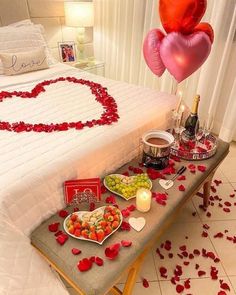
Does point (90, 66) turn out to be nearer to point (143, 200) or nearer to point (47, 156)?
point (47, 156)

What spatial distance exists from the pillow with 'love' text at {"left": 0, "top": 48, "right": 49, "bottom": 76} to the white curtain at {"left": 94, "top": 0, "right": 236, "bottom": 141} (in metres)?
1.22

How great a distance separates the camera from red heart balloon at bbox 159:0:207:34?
1.72 metres

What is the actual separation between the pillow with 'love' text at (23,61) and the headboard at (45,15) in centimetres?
58

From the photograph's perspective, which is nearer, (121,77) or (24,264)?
(24,264)

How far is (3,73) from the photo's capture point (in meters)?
2.30

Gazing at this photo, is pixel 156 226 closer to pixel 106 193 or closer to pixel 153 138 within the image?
pixel 106 193

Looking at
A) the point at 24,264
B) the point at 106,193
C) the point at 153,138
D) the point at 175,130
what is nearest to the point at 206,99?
the point at 175,130

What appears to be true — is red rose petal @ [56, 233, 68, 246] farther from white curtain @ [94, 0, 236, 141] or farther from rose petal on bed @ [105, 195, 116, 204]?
white curtain @ [94, 0, 236, 141]

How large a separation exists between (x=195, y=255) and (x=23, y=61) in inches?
80.5

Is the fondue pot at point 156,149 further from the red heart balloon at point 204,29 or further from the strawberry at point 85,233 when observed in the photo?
the red heart balloon at point 204,29

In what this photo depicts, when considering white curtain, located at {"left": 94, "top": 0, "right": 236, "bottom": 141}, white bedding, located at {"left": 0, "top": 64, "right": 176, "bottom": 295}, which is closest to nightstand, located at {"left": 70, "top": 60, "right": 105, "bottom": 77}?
white curtain, located at {"left": 94, "top": 0, "right": 236, "bottom": 141}

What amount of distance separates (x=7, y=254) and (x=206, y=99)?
2.37 metres

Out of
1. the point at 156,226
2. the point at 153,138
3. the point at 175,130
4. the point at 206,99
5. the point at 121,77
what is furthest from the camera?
the point at 121,77

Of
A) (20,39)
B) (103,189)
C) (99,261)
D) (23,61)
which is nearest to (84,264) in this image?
(99,261)
